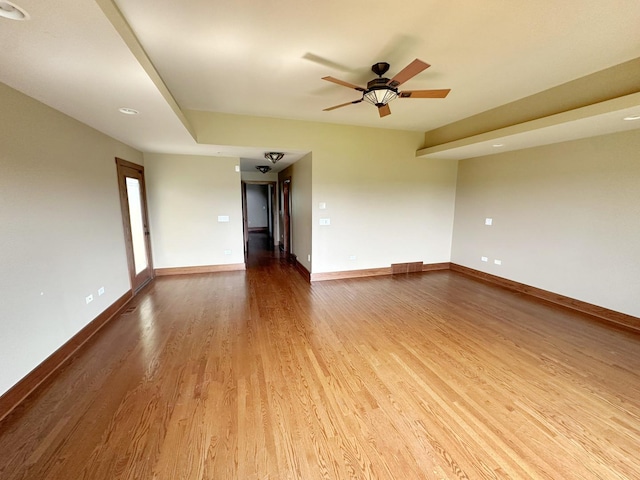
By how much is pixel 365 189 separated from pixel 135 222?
14.1 feet

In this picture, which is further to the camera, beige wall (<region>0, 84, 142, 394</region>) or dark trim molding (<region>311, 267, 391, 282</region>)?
A: dark trim molding (<region>311, 267, 391, 282</region>)

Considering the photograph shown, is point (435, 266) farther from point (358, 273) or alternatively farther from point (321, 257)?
point (321, 257)

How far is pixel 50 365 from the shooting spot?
225 centimetres

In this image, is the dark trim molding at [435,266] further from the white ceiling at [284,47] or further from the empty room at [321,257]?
the white ceiling at [284,47]

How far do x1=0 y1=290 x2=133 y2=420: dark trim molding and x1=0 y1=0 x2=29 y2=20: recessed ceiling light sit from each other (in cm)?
243

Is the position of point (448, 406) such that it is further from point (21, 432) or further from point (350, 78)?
point (350, 78)

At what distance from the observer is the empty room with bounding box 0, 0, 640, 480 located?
158 centimetres

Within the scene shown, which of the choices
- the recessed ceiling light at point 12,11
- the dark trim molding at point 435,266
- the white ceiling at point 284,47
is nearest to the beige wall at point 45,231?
the white ceiling at point 284,47

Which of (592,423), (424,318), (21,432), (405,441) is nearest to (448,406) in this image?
(405,441)

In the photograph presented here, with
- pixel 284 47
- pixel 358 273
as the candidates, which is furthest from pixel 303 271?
pixel 284 47

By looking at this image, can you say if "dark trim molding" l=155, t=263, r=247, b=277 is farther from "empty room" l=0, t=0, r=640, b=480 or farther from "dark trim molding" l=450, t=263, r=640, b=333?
"dark trim molding" l=450, t=263, r=640, b=333

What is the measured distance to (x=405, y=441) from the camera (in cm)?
162

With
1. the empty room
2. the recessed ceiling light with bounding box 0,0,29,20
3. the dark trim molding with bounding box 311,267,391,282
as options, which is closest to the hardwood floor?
the empty room

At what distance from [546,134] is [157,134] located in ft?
17.1
